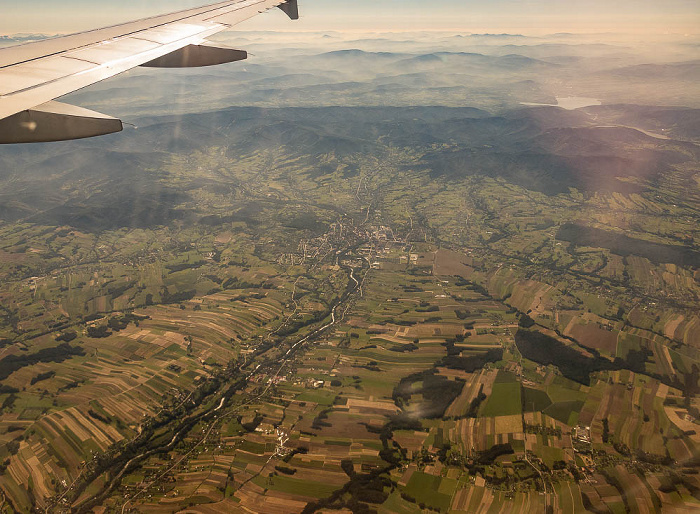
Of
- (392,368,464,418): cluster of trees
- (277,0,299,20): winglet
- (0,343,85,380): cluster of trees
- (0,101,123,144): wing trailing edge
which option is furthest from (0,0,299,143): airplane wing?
(0,343,85,380): cluster of trees

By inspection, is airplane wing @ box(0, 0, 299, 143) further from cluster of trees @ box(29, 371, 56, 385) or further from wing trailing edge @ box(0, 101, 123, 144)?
cluster of trees @ box(29, 371, 56, 385)

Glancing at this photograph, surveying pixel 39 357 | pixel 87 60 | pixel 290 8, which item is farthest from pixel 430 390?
pixel 39 357

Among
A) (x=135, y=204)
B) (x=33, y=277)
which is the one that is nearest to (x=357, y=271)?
(x=33, y=277)

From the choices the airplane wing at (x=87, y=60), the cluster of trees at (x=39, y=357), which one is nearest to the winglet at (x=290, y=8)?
the airplane wing at (x=87, y=60)

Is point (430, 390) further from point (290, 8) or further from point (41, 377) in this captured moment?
point (41, 377)

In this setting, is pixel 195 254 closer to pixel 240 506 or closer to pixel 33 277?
pixel 33 277
